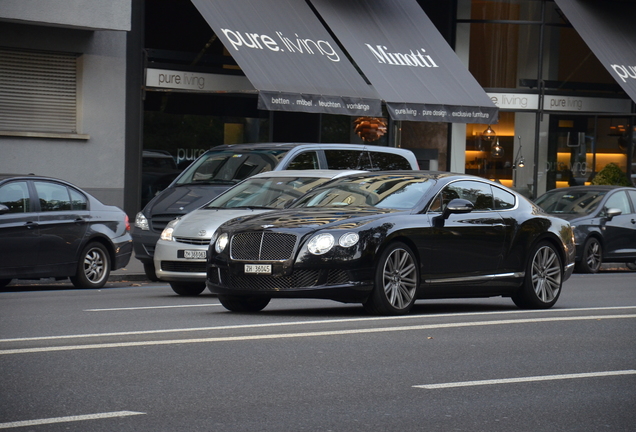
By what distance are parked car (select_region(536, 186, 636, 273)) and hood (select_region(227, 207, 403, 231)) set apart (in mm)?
10126

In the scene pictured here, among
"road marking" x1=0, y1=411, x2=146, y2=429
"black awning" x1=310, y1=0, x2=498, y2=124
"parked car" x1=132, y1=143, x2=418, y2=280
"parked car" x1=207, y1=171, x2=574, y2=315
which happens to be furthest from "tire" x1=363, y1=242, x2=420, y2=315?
"black awning" x1=310, y1=0, x2=498, y2=124

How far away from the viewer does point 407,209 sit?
440 inches

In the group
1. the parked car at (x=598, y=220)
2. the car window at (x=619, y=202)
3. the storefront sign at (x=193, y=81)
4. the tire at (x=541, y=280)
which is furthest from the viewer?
the storefront sign at (x=193, y=81)

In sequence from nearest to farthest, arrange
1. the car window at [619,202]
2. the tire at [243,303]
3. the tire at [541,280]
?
the tire at [243,303], the tire at [541,280], the car window at [619,202]

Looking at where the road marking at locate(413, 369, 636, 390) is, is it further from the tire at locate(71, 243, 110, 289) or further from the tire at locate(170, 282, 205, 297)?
the tire at locate(71, 243, 110, 289)

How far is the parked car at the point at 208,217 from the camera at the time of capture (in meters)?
13.5

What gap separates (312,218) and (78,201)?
5675 millimetres

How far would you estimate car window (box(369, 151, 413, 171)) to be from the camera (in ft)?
56.7

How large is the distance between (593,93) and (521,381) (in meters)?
25.6

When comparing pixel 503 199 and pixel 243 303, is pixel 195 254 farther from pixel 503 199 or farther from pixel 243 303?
pixel 503 199

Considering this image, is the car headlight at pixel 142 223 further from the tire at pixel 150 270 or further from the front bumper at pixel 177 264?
the front bumper at pixel 177 264

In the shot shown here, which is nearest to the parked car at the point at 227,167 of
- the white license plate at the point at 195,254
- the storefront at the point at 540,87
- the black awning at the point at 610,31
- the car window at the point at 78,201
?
the car window at the point at 78,201

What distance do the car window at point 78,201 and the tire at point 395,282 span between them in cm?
596

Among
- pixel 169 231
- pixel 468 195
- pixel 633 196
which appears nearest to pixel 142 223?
pixel 169 231
